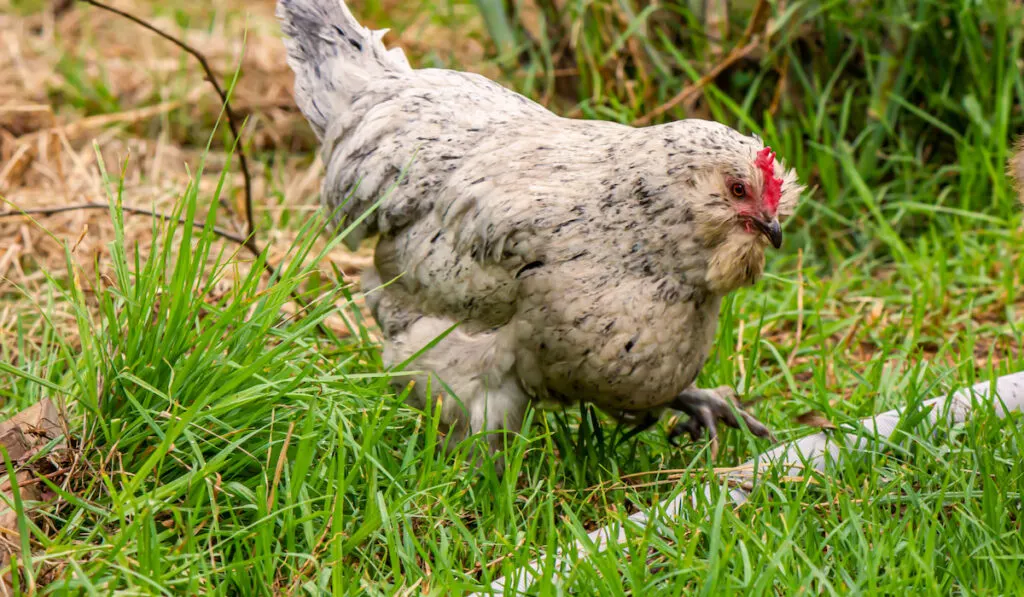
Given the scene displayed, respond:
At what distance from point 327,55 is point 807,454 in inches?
72.9

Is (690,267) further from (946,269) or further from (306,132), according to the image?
(306,132)

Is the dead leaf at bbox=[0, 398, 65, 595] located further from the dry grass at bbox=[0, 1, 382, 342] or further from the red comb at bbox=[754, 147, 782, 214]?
the red comb at bbox=[754, 147, 782, 214]

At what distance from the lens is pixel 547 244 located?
2848mm

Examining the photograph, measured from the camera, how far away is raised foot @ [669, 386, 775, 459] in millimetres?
Answer: 3178

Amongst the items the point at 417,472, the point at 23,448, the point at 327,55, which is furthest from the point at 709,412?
the point at 23,448

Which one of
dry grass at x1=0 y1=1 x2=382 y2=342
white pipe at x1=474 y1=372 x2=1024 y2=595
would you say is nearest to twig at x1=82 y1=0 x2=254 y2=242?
dry grass at x1=0 y1=1 x2=382 y2=342

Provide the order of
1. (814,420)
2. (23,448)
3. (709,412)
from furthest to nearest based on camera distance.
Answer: (814,420)
(709,412)
(23,448)

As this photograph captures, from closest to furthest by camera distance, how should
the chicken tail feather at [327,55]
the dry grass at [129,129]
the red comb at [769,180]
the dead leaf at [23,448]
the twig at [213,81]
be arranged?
the dead leaf at [23,448], the red comb at [769,180], the twig at [213,81], the chicken tail feather at [327,55], the dry grass at [129,129]

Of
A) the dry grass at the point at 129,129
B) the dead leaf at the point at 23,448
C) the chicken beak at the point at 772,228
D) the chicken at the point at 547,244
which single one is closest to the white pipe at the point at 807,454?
the chicken at the point at 547,244

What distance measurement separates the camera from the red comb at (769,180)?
271 cm

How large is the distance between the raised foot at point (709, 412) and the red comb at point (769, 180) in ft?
2.29

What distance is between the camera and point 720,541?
2551mm

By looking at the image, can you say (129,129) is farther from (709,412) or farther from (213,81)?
(709,412)

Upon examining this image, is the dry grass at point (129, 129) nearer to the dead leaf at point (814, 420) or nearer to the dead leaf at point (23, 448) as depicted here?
the dead leaf at point (23, 448)
